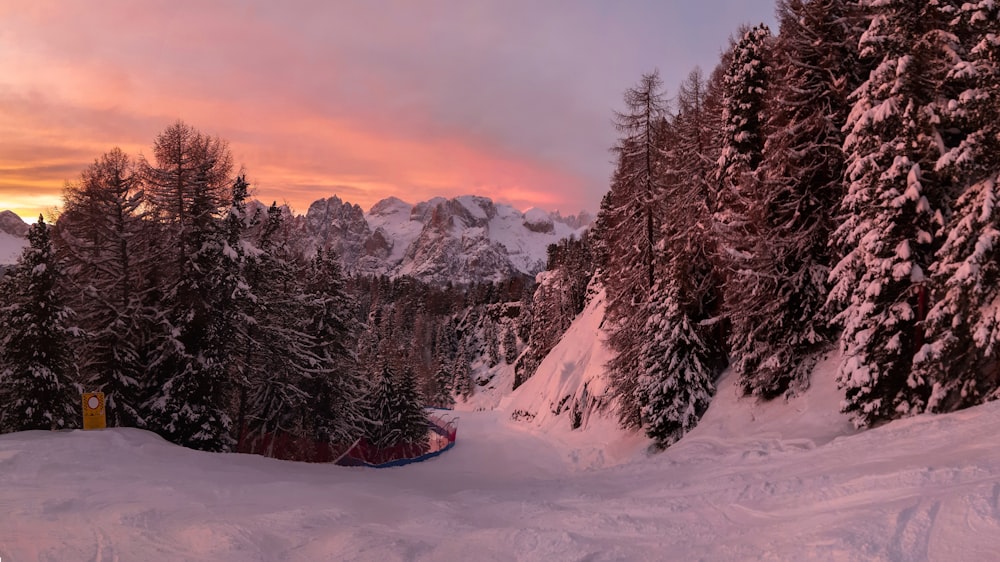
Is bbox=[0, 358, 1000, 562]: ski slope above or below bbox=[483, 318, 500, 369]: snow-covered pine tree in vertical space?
above

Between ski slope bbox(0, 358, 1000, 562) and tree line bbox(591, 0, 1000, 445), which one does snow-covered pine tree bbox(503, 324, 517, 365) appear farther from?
ski slope bbox(0, 358, 1000, 562)

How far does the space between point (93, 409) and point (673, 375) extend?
20.2 m

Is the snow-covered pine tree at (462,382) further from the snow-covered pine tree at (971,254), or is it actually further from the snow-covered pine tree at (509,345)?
the snow-covered pine tree at (971,254)

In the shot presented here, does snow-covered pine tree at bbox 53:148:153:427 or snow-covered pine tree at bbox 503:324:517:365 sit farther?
snow-covered pine tree at bbox 503:324:517:365

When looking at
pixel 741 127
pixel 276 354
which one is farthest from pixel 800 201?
pixel 276 354

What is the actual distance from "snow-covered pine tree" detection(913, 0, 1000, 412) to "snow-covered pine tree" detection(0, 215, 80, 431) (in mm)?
28140

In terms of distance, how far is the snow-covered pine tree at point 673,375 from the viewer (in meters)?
22.1

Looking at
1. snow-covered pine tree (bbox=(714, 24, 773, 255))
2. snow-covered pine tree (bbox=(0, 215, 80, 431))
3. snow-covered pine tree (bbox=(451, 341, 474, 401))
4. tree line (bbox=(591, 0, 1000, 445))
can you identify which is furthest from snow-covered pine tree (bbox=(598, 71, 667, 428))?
snow-covered pine tree (bbox=(451, 341, 474, 401))

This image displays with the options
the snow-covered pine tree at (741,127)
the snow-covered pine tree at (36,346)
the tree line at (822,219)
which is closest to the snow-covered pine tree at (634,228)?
the tree line at (822,219)

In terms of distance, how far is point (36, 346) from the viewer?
20.5 meters

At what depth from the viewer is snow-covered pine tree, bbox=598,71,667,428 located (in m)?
26.3

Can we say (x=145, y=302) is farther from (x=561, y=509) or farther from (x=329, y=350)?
(x=561, y=509)

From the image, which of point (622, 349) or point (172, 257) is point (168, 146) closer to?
point (172, 257)

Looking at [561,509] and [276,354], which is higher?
[276,354]
